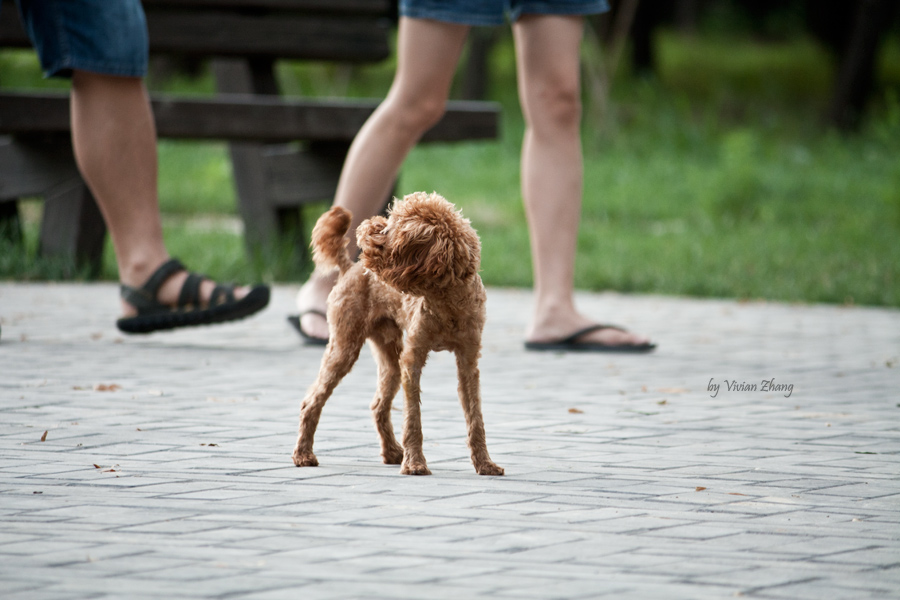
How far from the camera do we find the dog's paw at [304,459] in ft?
10.7

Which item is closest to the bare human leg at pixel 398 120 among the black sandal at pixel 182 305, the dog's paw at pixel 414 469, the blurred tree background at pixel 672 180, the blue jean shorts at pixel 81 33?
the black sandal at pixel 182 305

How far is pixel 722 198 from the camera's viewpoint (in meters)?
12.6

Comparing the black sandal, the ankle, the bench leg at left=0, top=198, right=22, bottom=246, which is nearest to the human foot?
the black sandal

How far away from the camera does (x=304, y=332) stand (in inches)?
214

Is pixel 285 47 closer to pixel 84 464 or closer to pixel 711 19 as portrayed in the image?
pixel 84 464

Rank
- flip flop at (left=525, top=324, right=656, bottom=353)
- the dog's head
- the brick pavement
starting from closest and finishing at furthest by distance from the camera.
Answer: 1. the brick pavement
2. the dog's head
3. flip flop at (left=525, top=324, right=656, bottom=353)

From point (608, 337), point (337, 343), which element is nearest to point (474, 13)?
point (608, 337)

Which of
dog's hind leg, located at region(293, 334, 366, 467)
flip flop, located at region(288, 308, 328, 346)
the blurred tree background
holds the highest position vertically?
dog's hind leg, located at region(293, 334, 366, 467)

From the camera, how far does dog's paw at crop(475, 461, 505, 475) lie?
127 inches

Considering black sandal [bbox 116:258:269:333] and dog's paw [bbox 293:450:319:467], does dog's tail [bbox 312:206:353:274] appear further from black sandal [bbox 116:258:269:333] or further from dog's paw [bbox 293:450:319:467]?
black sandal [bbox 116:258:269:333]

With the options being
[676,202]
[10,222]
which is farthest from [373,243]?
[676,202]

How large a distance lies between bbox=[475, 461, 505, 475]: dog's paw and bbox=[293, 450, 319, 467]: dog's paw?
0.44 meters

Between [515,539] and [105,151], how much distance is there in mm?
3333

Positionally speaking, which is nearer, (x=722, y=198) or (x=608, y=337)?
(x=608, y=337)
